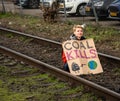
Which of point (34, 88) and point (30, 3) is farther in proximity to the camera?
point (30, 3)

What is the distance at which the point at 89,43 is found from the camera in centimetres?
837

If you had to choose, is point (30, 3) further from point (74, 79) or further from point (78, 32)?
point (74, 79)

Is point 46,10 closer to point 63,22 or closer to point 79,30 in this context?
point 63,22

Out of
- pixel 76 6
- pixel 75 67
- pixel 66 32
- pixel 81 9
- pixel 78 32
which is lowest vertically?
pixel 66 32

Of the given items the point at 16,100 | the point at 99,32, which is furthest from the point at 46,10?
the point at 16,100

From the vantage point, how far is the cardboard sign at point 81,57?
805 cm

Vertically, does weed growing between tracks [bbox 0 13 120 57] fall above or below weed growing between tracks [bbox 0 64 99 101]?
below

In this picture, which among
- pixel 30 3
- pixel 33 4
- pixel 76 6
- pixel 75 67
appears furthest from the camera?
pixel 33 4

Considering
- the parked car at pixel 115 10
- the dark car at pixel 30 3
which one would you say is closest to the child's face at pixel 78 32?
the parked car at pixel 115 10

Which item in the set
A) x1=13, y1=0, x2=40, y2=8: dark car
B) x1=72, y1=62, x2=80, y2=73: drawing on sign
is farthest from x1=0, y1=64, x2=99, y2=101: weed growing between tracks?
x1=13, y1=0, x2=40, y2=8: dark car

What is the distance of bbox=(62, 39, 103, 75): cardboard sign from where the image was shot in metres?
8.05

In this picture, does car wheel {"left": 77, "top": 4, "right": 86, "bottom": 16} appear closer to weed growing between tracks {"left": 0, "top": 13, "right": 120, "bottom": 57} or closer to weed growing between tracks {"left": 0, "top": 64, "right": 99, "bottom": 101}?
weed growing between tracks {"left": 0, "top": 13, "right": 120, "bottom": 57}

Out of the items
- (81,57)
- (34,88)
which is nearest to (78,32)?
(81,57)

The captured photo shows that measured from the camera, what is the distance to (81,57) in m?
8.18
